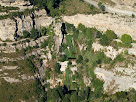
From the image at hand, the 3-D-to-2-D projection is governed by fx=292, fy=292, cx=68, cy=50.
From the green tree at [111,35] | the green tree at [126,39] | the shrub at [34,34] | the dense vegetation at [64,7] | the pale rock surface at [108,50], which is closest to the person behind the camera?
the green tree at [126,39]

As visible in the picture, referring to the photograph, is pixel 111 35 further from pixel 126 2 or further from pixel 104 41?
pixel 126 2

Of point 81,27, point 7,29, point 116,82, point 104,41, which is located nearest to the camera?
point 116,82

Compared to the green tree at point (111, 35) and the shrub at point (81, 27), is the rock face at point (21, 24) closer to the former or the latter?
the shrub at point (81, 27)

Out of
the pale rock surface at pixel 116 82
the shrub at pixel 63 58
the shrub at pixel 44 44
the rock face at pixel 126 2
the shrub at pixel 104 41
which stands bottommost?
the pale rock surface at pixel 116 82

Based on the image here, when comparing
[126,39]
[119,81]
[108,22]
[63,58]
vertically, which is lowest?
[119,81]

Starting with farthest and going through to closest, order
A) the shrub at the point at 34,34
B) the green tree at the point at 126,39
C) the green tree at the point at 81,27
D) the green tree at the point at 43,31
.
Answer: the green tree at the point at 81,27 → the green tree at the point at 43,31 → the shrub at the point at 34,34 → the green tree at the point at 126,39

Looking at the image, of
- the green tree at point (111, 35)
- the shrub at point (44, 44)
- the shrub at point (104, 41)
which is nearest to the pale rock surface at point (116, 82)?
the shrub at point (104, 41)

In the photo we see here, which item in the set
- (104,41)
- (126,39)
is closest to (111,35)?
(104,41)
